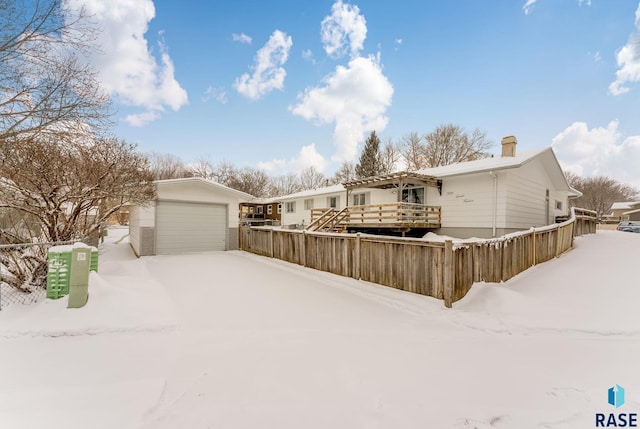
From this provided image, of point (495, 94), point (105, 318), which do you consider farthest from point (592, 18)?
point (105, 318)

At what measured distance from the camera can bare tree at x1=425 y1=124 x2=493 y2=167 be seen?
31516 millimetres

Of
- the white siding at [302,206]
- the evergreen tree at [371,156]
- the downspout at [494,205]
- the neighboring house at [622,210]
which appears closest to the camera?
the downspout at [494,205]

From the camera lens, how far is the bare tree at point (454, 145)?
1241 inches

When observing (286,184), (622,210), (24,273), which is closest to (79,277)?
(24,273)

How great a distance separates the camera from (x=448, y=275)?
5.32 meters

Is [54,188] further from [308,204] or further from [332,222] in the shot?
[308,204]

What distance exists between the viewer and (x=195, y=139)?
21.8m

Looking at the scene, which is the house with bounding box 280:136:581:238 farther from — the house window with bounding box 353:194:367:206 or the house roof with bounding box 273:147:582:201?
the house window with bounding box 353:194:367:206

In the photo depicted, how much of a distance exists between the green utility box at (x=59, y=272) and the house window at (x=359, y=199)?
15.1 m

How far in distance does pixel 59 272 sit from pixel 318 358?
4.89m

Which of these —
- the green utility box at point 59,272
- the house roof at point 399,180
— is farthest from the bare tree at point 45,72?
the house roof at point 399,180

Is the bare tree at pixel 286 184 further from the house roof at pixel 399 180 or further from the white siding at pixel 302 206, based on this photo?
the house roof at pixel 399 180

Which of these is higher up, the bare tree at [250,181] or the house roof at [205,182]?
the bare tree at [250,181]

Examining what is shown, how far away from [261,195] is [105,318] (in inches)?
1727
